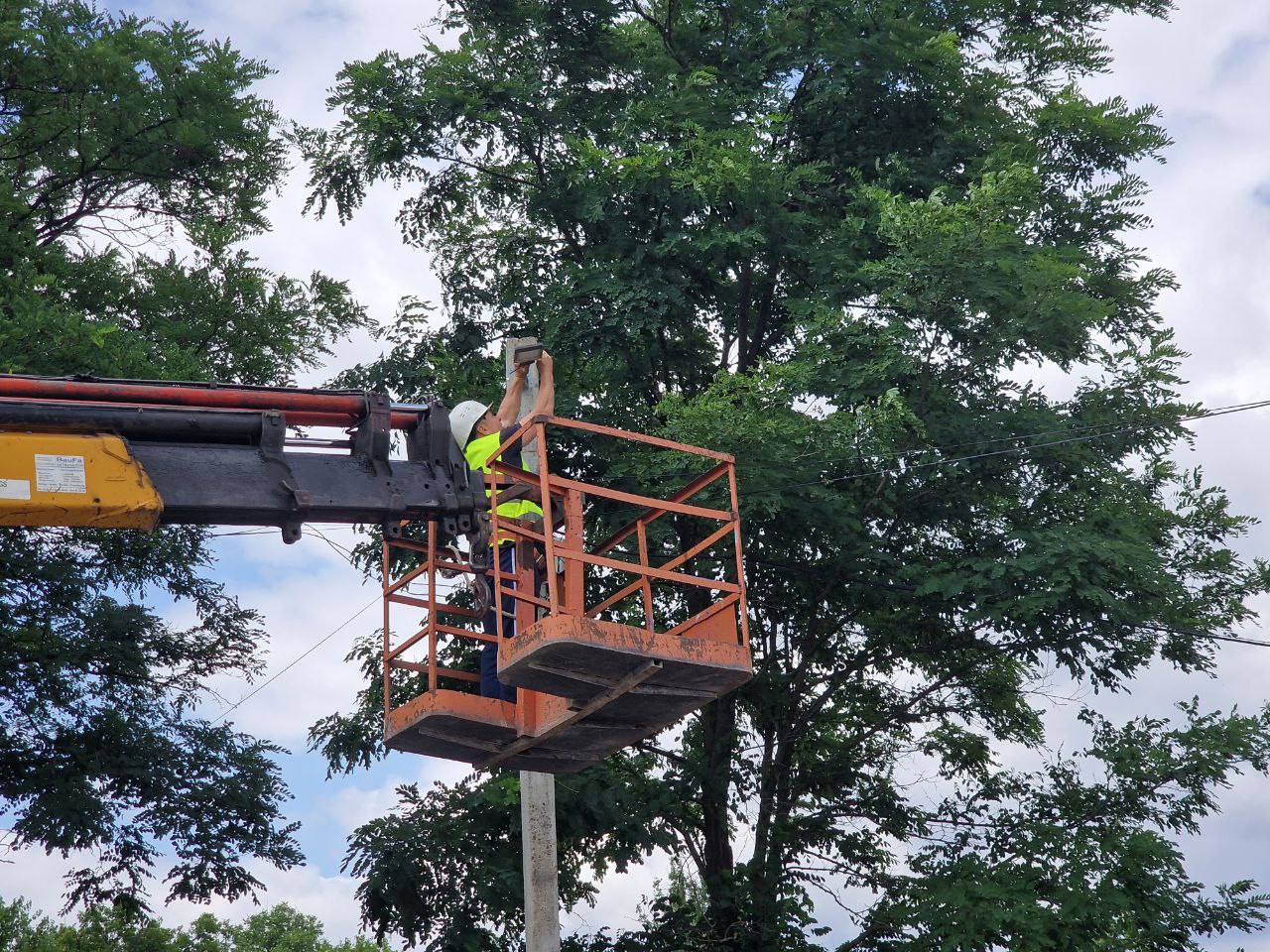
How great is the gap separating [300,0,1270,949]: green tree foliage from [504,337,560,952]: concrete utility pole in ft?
11.0

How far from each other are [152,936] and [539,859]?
2355 centimetres

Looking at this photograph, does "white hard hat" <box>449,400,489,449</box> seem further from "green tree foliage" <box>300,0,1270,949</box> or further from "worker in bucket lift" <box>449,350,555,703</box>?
"green tree foliage" <box>300,0,1270,949</box>

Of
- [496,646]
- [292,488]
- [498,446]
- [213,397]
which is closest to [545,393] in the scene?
[498,446]

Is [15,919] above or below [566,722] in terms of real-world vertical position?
above

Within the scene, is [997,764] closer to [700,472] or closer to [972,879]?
[972,879]

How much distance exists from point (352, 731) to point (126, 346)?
510 centimetres

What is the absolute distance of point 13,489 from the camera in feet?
27.8

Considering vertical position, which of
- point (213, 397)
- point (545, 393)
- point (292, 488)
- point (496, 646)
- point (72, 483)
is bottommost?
point (496, 646)

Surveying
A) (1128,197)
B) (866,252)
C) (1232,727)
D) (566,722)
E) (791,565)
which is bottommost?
(566,722)

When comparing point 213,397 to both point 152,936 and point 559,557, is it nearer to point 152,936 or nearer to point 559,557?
point 559,557

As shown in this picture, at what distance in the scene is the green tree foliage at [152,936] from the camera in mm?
30062

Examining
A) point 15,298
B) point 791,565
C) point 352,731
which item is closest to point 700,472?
point 791,565

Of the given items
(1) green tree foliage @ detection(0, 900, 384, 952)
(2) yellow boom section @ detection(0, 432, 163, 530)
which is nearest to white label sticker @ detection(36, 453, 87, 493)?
(2) yellow boom section @ detection(0, 432, 163, 530)

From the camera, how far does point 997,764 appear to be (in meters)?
19.9
